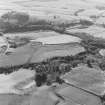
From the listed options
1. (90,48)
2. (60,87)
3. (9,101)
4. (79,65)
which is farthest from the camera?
(90,48)

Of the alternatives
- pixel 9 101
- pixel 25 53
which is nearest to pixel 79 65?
pixel 25 53

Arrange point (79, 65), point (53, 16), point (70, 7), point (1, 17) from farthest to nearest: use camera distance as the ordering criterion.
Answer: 1. point (70, 7)
2. point (53, 16)
3. point (1, 17)
4. point (79, 65)

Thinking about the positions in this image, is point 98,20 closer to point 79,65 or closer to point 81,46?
point 81,46

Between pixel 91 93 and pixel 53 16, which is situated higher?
pixel 53 16

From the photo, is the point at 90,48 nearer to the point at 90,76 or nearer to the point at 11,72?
the point at 90,76

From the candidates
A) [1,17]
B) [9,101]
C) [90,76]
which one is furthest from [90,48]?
[1,17]

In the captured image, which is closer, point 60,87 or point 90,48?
point 60,87

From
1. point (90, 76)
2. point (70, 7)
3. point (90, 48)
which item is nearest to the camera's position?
point (90, 76)
